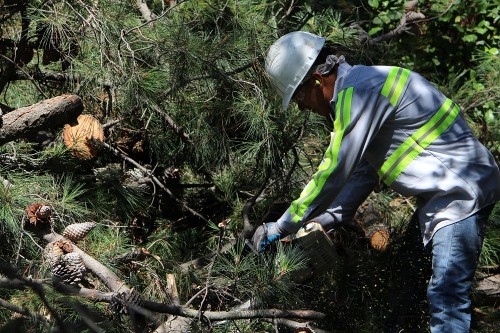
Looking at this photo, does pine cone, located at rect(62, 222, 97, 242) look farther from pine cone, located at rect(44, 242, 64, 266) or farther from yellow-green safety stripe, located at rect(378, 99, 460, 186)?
yellow-green safety stripe, located at rect(378, 99, 460, 186)

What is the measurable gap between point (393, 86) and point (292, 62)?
0.34 metres

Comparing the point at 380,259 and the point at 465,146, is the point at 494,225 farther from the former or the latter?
the point at 465,146

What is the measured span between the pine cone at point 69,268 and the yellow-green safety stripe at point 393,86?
3.66 feet

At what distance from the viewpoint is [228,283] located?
2674mm

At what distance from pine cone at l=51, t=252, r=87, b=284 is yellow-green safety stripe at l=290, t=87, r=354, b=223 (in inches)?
29.1

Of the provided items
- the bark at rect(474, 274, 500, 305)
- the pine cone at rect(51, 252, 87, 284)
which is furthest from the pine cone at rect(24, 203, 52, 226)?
the bark at rect(474, 274, 500, 305)

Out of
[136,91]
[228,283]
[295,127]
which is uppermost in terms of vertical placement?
[136,91]

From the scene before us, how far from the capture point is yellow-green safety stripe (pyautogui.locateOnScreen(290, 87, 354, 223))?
7.86 ft

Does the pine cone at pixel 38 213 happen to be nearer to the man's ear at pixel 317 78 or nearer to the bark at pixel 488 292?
the man's ear at pixel 317 78

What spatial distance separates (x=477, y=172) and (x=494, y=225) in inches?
37.8

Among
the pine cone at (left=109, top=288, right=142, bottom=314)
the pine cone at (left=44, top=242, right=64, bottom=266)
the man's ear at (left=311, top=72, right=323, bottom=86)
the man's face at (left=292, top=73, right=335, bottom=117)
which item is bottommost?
the pine cone at (left=109, top=288, right=142, bottom=314)

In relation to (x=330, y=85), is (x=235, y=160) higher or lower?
lower

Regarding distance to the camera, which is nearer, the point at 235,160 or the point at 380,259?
the point at 380,259

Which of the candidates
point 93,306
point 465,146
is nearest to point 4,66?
point 93,306
